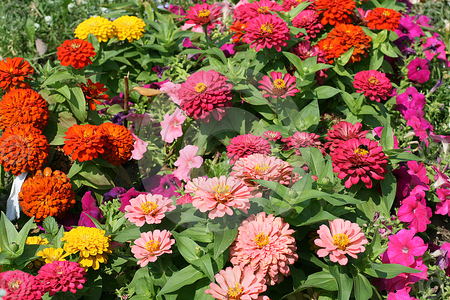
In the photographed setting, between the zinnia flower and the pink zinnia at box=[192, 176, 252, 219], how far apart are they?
595 mm

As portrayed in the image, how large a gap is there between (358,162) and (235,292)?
921mm

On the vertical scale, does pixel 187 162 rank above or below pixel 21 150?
below

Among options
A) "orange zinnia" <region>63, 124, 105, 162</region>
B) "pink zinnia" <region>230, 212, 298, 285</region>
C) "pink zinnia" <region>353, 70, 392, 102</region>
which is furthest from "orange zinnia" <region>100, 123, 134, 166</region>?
"pink zinnia" <region>353, 70, 392, 102</region>

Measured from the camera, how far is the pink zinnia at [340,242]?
5.29 feet

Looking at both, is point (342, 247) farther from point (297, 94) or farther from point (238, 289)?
point (297, 94)

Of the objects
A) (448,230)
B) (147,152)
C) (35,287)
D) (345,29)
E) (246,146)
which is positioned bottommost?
(448,230)

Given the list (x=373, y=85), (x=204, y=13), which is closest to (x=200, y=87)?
(x=204, y=13)

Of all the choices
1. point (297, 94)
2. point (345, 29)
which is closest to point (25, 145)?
point (297, 94)

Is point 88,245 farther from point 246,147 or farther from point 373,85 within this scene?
point 373,85

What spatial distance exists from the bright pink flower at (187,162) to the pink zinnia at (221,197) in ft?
1.96

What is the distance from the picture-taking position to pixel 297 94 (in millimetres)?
2521

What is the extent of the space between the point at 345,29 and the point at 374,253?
5.21 ft

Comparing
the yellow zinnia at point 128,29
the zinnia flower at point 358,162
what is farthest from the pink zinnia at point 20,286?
the yellow zinnia at point 128,29

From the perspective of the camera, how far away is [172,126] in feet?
8.29
